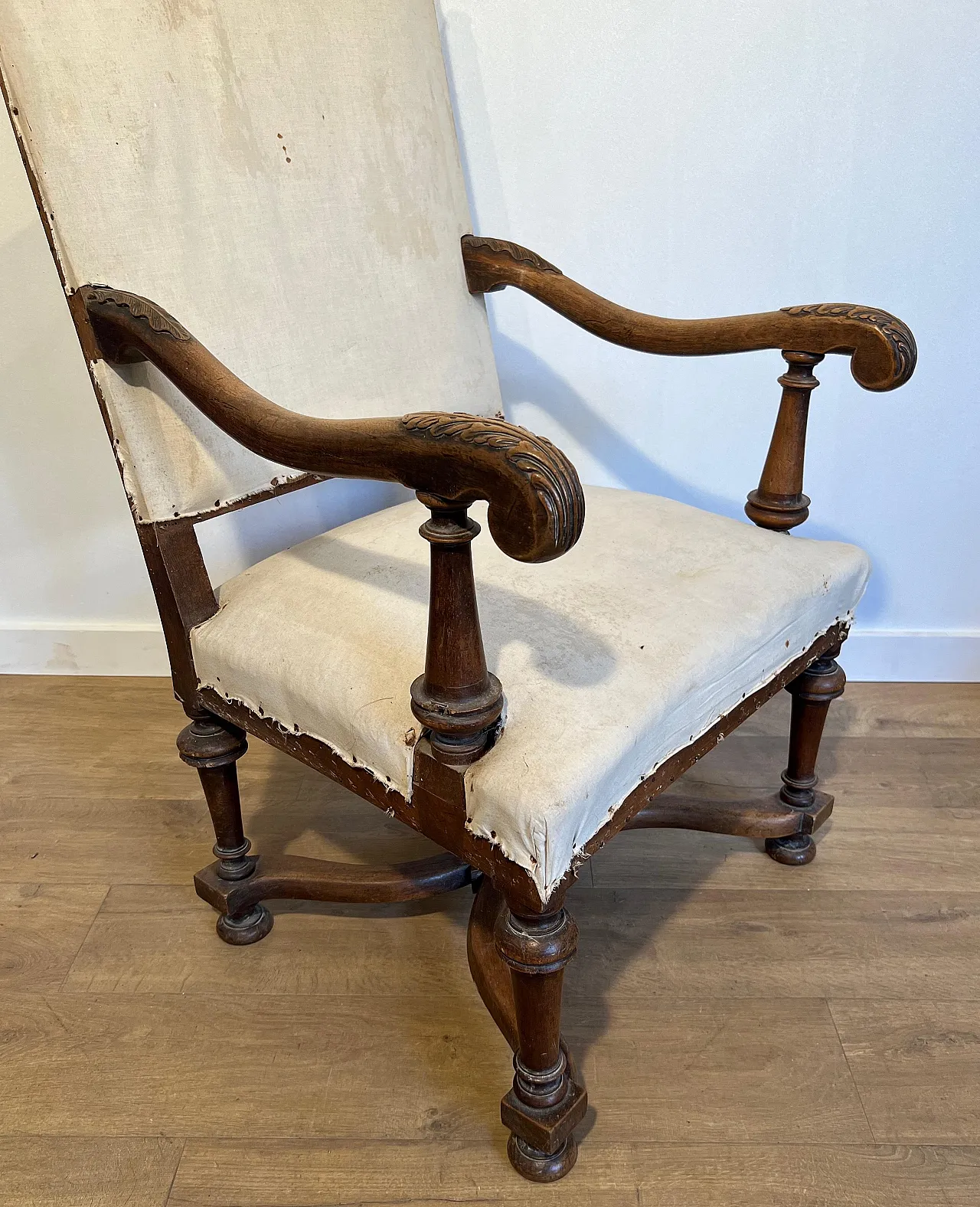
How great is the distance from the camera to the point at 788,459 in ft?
3.18

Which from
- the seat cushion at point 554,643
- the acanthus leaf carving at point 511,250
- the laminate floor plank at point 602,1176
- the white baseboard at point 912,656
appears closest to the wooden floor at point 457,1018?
the laminate floor plank at point 602,1176

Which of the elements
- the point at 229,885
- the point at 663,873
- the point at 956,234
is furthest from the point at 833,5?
the point at 229,885

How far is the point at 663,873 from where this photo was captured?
1189 mm

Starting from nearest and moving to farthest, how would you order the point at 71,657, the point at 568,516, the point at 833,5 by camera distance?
the point at 568,516
the point at 833,5
the point at 71,657

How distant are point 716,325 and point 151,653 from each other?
44.7 inches

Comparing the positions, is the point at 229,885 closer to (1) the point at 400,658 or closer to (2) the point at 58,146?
(1) the point at 400,658

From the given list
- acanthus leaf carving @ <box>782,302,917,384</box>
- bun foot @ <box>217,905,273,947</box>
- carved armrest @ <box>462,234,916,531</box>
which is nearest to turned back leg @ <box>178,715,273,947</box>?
bun foot @ <box>217,905,273,947</box>

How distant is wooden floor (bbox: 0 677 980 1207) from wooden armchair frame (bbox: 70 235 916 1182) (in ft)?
0.24

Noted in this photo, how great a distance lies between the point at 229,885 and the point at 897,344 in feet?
2.95

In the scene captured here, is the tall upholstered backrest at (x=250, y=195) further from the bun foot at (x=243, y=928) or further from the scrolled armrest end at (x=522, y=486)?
the bun foot at (x=243, y=928)

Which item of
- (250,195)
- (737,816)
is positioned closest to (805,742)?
(737,816)

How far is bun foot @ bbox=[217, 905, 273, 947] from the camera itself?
3.56ft

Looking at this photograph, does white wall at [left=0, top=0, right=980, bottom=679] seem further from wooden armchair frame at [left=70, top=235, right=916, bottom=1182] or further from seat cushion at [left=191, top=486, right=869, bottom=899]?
seat cushion at [left=191, top=486, right=869, bottom=899]

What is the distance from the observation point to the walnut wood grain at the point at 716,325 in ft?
2.80
